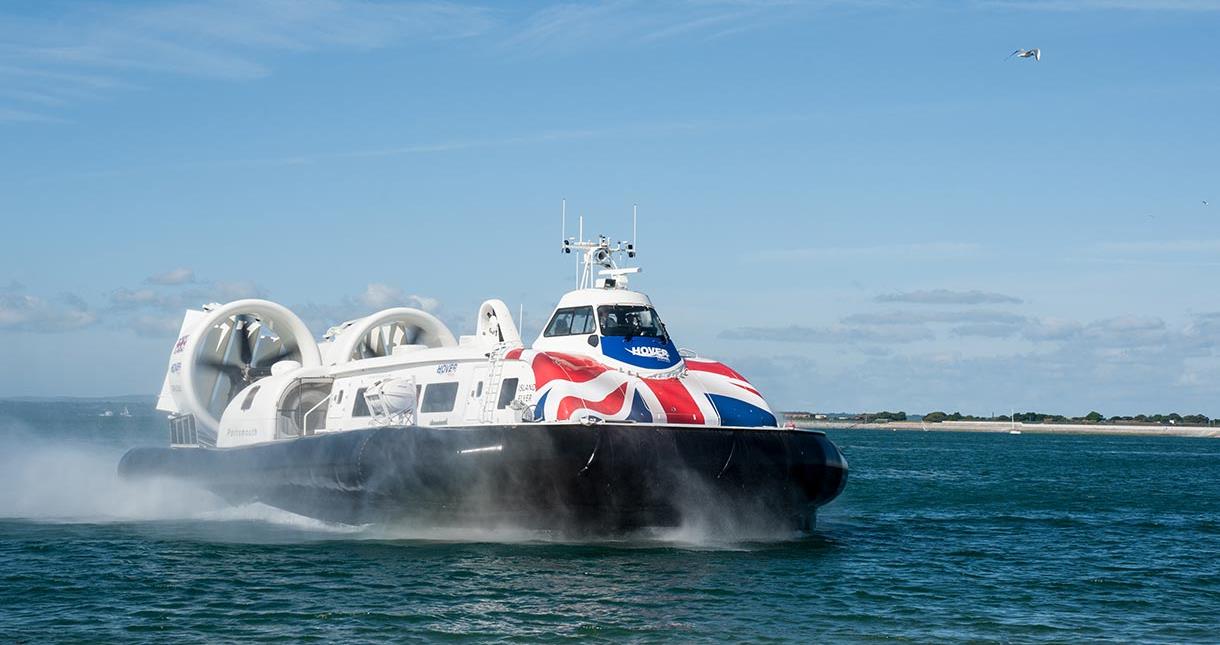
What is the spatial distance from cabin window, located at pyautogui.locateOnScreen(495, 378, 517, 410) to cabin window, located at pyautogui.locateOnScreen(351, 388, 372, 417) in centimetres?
368

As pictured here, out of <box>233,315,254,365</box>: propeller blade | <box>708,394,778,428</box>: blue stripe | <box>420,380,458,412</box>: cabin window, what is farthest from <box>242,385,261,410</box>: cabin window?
<box>708,394,778,428</box>: blue stripe

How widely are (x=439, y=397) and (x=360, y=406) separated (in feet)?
7.63

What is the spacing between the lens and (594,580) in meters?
13.8

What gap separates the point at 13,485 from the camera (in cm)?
2498

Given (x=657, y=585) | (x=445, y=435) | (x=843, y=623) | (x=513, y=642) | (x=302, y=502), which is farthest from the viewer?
(x=302, y=502)

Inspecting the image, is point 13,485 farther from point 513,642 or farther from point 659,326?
point 513,642

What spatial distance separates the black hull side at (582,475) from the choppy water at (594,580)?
1.35ft

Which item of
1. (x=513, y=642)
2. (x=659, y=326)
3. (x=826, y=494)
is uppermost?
(x=659, y=326)

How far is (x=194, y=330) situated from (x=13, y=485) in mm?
5632

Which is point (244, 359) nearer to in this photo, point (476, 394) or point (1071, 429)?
point (476, 394)

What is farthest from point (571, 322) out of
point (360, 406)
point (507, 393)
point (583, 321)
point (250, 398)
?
point (250, 398)

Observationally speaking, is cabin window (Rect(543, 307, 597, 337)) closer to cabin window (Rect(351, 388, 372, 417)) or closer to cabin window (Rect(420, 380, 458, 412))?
cabin window (Rect(420, 380, 458, 412))

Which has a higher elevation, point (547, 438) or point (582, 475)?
point (547, 438)

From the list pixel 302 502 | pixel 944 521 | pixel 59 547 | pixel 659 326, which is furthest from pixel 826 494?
pixel 59 547
